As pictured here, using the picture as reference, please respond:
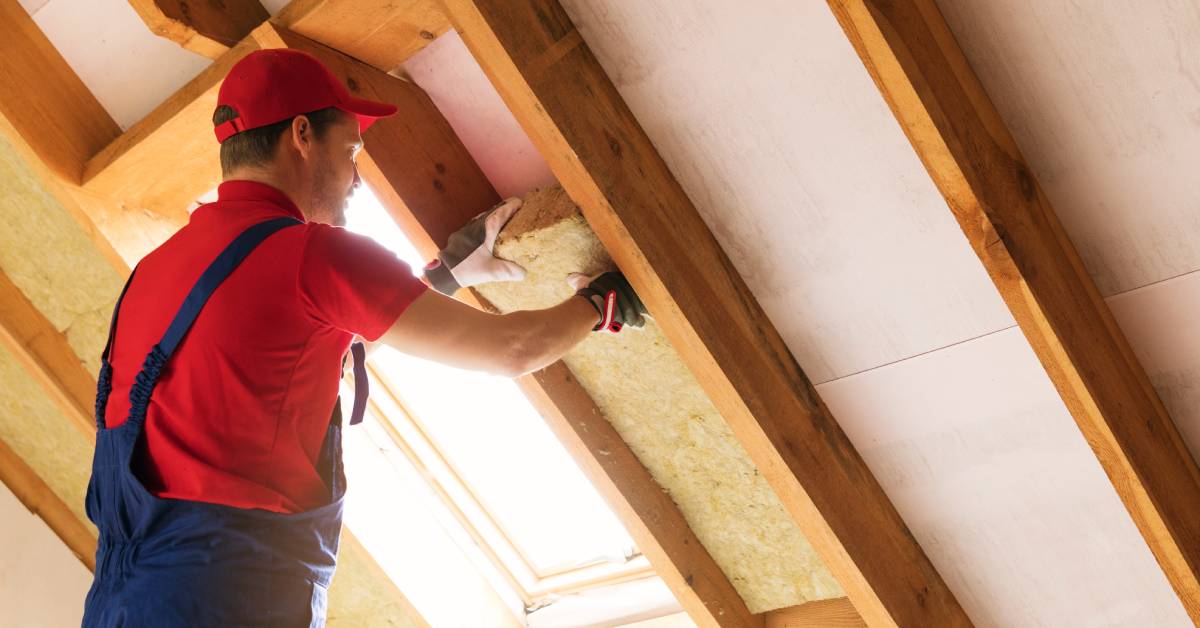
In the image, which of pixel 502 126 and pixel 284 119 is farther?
pixel 502 126

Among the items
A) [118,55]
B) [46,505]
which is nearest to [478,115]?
[118,55]

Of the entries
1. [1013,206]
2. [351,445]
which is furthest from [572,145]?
[351,445]

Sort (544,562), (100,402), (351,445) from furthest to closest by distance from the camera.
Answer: (544,562)
(351,445)
(100,402)

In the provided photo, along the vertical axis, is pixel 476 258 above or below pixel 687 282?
above

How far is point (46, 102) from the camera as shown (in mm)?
2449

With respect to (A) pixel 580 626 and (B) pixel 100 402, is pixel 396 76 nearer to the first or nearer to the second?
(B) pixel 100 402

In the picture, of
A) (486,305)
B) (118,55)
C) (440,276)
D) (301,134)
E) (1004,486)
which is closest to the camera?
(301,134)

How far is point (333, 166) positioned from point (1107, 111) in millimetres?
1201

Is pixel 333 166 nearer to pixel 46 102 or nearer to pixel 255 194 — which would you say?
pixel 255 194

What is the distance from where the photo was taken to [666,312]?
1884 mm

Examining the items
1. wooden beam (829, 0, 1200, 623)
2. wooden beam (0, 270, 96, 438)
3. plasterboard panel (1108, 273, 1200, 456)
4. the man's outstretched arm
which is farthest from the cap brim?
wooden beam (0, 270, 96, 438)

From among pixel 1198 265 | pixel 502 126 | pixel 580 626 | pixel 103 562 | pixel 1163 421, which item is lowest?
pixel 1163 421

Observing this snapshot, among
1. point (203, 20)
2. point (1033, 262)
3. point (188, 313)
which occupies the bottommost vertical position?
point (1033, 262)

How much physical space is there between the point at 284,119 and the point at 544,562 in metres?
1.79
